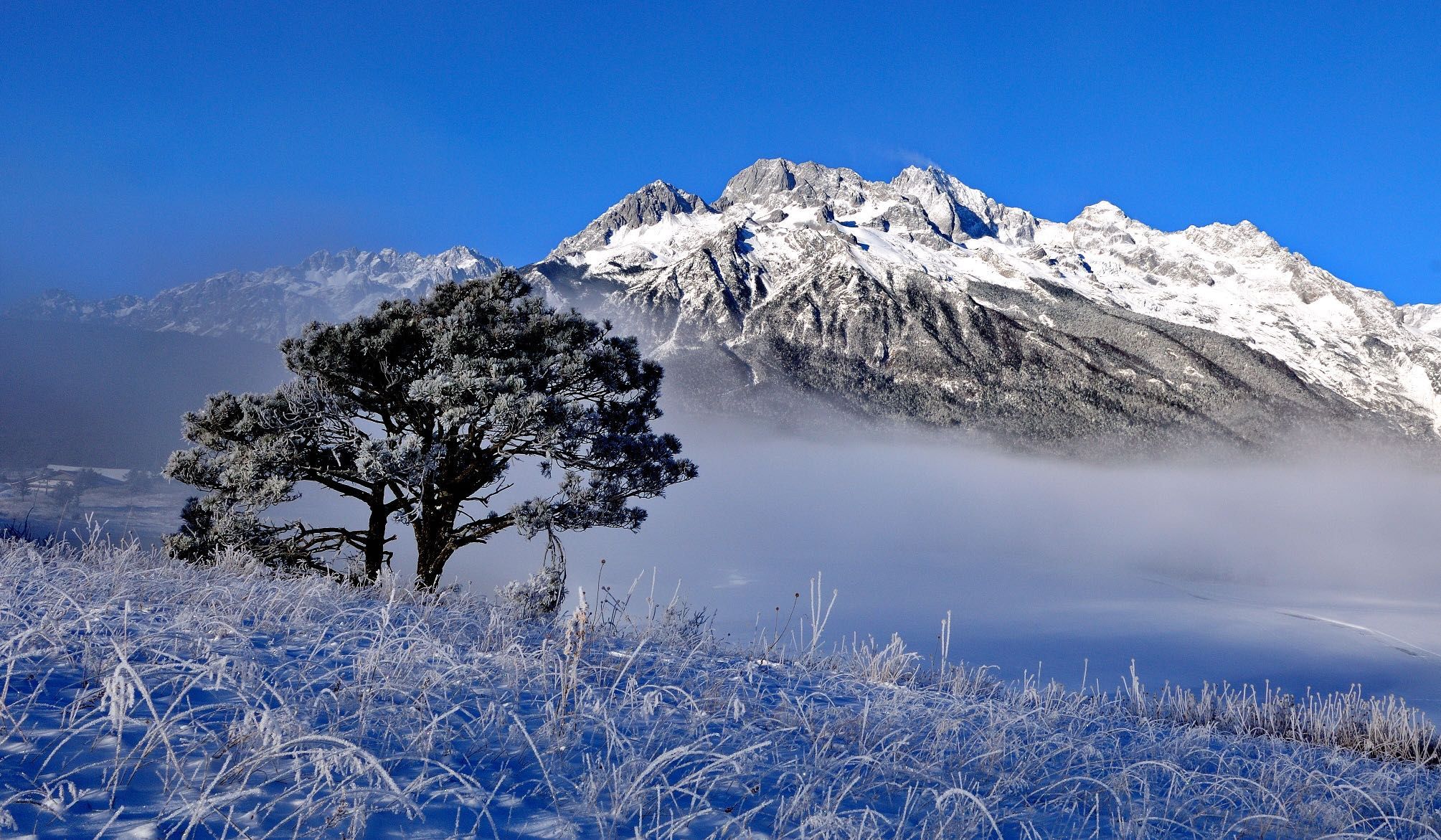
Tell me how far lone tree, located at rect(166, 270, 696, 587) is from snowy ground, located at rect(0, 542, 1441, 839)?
8247 mm

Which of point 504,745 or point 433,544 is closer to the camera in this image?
point 504,745

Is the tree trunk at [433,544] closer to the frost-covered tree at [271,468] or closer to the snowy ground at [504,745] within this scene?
the frost-covered tree at [271,468]

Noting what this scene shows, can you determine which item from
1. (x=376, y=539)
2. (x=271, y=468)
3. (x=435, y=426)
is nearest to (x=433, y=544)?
(x=376, y=539)

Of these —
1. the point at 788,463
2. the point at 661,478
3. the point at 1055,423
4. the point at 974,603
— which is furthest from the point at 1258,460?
the point at 661,478

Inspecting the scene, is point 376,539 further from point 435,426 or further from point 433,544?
point 435,426

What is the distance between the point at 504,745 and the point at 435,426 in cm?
1420

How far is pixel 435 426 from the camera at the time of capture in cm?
1620

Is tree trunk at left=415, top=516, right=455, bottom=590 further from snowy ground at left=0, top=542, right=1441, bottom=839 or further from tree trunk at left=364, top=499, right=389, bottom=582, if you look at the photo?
snowy ground at left=0, top=542, right=1441, bottom=839

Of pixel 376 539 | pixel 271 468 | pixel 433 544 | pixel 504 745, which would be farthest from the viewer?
pixel 376 539

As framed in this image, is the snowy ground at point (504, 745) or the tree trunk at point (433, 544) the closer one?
the snowy ground at point (504, 745)

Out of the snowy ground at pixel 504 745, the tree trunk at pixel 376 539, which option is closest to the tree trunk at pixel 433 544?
the tree trunk at pixel 376 539

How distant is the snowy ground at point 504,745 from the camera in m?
2.32

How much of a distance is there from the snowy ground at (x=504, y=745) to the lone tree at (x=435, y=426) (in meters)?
8.25

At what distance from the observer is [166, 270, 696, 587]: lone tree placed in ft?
47.2
